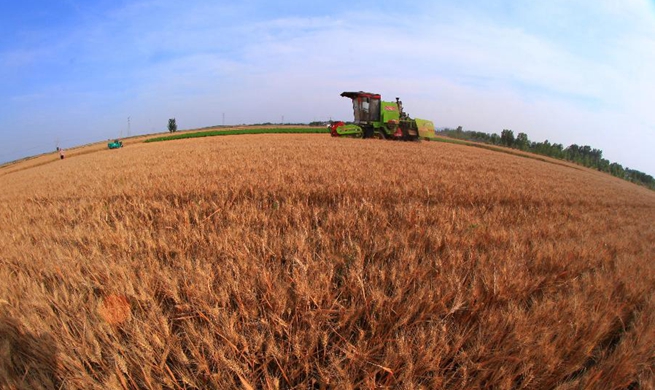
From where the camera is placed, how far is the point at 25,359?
4.10 ft

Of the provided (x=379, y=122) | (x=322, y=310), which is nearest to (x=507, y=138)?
(x=379, y=122)

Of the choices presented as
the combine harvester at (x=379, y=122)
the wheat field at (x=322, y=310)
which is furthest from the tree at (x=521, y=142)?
the wheat field at (x=322, y=310)

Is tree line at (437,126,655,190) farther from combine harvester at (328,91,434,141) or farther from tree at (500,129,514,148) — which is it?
combine harvester at (328,91,434,141)

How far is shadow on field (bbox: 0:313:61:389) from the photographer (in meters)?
1.09

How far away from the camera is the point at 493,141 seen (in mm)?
85312

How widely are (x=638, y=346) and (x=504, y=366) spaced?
76 centimetres

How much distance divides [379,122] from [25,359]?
25.2 m

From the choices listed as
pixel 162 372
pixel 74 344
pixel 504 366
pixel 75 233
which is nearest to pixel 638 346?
pixel 504 366

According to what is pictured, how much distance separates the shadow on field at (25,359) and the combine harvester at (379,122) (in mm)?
24685

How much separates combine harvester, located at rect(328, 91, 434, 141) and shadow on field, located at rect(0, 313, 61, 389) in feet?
81.0

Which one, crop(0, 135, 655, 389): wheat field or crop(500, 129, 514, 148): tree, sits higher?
crop(500, 129, 514, 148): tree

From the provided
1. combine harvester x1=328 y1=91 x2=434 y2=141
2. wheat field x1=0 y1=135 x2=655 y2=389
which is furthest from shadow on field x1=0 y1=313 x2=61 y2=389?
combine harvester x1=328 y1=91 x2=434 y2=141

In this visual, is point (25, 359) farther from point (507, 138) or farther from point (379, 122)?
point (507, 138)

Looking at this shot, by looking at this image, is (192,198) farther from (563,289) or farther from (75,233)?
(563,289)
